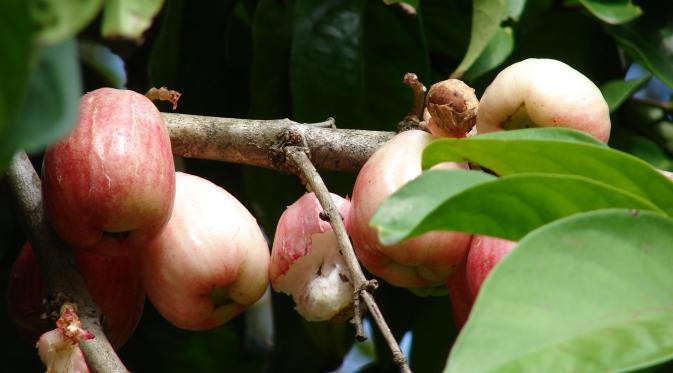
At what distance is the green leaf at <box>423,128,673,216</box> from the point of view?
0.62 metres

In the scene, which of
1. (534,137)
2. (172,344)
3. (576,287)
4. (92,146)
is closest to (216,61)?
(172,344)

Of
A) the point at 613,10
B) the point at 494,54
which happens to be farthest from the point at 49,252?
the point at 613,10

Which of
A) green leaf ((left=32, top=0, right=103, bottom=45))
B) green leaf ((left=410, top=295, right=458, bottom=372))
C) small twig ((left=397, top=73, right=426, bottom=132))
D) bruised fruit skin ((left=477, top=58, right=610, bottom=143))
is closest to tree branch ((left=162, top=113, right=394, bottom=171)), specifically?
small twig ((left=397, top=73, right=426, bottom=132))

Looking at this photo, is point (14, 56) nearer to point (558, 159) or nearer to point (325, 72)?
point (558, 159)

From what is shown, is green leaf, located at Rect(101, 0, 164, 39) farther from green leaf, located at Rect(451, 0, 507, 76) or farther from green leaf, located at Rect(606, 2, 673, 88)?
green leaf, located at Rect(606, 2, 673, 88)

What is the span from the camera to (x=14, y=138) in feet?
1.19

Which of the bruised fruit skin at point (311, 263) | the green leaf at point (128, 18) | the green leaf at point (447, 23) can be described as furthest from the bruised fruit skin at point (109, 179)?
the green leaf at point (447, 23)

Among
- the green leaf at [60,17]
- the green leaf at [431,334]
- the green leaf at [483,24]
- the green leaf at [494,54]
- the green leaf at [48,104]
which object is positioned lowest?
the green leaf at [431,334]

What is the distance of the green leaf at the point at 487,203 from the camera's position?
1.78 feet

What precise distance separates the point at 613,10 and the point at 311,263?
513 millimetres

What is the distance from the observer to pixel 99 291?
0.84 meters

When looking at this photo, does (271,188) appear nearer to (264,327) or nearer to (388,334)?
(264,327)

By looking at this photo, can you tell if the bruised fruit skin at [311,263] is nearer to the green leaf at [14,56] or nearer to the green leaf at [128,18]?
the green leaf at [128,18]

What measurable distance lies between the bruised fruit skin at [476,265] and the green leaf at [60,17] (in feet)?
1.34
